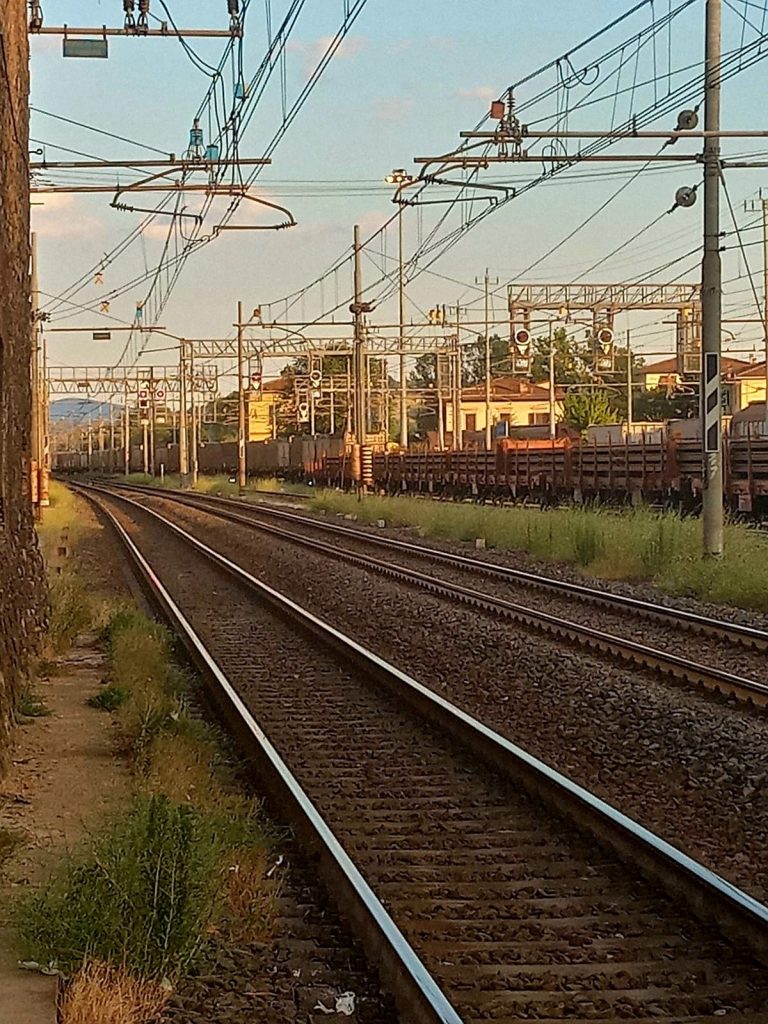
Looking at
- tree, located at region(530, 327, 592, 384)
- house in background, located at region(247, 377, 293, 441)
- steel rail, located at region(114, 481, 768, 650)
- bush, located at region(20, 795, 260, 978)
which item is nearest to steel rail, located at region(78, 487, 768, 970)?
bush, located at region(20, 795, 260, 978)

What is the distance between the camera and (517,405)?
113m

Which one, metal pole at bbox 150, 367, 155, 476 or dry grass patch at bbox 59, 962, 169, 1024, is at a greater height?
metal pole at bbox 150, 367, 155, 476

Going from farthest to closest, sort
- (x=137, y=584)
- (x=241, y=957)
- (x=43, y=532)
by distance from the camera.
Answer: (x=43, y=532) < (x=137, y=584) < (x=241, y=957)

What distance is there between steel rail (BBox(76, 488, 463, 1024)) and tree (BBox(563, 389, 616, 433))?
72879 mm

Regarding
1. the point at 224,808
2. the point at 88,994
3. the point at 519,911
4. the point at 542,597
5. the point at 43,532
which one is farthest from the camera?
the point at 43,532

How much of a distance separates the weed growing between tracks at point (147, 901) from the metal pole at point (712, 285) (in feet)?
45.9

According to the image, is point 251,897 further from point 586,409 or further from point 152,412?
point 152,412

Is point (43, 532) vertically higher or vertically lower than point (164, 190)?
lower

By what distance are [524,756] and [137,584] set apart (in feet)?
55.1

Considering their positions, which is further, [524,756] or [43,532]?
[43,532]

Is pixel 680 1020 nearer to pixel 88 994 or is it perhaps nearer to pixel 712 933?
pixel 712 933

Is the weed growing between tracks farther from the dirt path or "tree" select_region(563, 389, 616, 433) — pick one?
"tree" select_region(563, 389, 616, 433)

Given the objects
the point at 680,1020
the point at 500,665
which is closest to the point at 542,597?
the point at 500,665

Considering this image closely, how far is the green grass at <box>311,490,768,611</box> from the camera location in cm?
2000
